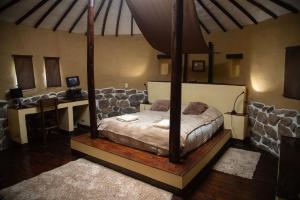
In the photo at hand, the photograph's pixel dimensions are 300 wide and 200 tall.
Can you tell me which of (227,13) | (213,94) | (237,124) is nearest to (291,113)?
(237,124)

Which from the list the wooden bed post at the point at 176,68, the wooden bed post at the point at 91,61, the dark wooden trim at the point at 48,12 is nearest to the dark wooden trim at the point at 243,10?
the wooden bed post at the point at 176,68

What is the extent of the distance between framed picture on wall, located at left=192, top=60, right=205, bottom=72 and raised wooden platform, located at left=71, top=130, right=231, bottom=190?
6.40ft

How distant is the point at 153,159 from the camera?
9.88ft

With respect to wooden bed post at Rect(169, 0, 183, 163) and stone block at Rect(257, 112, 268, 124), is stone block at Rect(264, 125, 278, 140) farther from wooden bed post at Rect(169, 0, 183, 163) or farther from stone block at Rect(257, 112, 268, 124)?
wooden bed post at Rect(169, 0, 183, 163)

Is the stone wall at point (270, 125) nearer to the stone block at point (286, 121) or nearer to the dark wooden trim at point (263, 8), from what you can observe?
the stone block at point (286, 121)

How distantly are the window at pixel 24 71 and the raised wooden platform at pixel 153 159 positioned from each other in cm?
195

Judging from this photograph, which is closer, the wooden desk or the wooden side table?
the wooden desk

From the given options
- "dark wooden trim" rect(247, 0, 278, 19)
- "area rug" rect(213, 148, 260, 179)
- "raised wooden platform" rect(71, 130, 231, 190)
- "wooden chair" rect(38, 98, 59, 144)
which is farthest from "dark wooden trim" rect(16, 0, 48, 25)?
"area rug" rect(213, 148, 260, 179)

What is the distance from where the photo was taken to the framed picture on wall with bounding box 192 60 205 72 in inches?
206

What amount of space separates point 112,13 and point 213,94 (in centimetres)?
313

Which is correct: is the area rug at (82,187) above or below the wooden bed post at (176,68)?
below

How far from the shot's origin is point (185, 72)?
5449 mm

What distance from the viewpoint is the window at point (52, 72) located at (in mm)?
5121

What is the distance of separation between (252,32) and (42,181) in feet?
15.6
